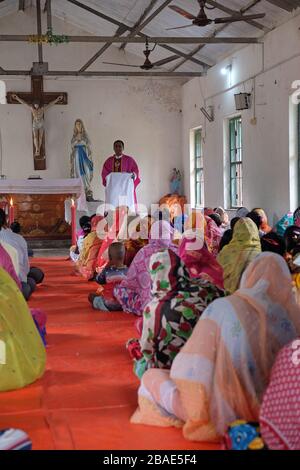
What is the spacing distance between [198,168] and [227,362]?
1051 cm

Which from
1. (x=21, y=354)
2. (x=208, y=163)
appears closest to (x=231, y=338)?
(x=21, y=354)

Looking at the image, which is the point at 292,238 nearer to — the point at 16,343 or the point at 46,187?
the point at 16,343

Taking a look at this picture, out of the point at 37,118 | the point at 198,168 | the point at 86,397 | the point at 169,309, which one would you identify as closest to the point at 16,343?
the point at 86,397

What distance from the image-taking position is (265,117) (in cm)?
862

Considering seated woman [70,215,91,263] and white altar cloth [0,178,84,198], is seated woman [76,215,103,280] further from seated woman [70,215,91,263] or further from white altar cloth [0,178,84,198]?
white altar cloth [0,178,84,198]

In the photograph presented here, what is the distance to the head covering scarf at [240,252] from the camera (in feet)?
14.6

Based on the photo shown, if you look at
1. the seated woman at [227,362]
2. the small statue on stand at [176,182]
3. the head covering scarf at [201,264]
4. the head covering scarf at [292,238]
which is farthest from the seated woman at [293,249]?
the small statue on stand at [176,182]

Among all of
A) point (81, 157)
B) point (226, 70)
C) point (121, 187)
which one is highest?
point (226, 70)

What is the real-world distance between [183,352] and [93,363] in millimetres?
1297

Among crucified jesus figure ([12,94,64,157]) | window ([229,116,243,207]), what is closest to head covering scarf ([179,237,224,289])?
window ([229,116,243,207])

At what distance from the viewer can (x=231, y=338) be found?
238 cm

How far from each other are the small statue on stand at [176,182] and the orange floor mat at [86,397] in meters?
8.44

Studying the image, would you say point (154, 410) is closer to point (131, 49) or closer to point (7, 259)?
point (7, 259)

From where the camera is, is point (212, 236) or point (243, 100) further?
point (243, 100)
